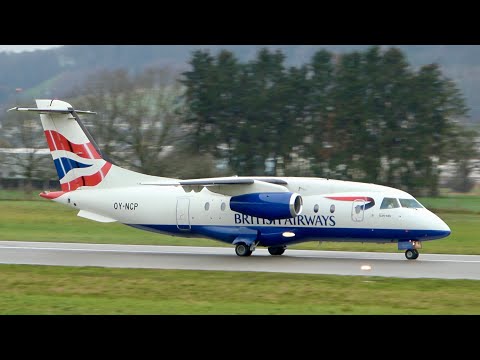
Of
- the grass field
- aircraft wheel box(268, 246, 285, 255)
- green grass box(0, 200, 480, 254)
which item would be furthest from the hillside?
the grass field

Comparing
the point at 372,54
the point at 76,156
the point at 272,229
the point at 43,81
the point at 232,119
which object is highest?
the point at 43,81

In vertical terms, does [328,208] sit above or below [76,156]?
below

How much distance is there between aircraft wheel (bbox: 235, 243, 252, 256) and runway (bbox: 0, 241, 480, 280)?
242 millimetres

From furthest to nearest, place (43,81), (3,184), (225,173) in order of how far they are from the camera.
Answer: (43,81) → (3,184) → (225,173)

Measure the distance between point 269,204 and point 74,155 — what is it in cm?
783

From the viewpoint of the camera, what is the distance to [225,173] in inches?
1994

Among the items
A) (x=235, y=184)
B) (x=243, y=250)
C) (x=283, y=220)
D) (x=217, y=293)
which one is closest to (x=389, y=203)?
Answer: (x=283, y=220)

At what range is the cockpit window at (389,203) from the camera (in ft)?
84.7

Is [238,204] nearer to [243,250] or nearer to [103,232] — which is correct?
[243,250]

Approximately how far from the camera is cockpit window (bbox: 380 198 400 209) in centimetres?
2580

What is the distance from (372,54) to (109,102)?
18.6 metres

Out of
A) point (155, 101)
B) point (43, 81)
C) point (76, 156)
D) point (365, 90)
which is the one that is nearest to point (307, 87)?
point (365, 90)

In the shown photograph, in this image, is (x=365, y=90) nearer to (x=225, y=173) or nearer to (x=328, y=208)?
(x=225, y=173)

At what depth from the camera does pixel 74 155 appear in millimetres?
29500
